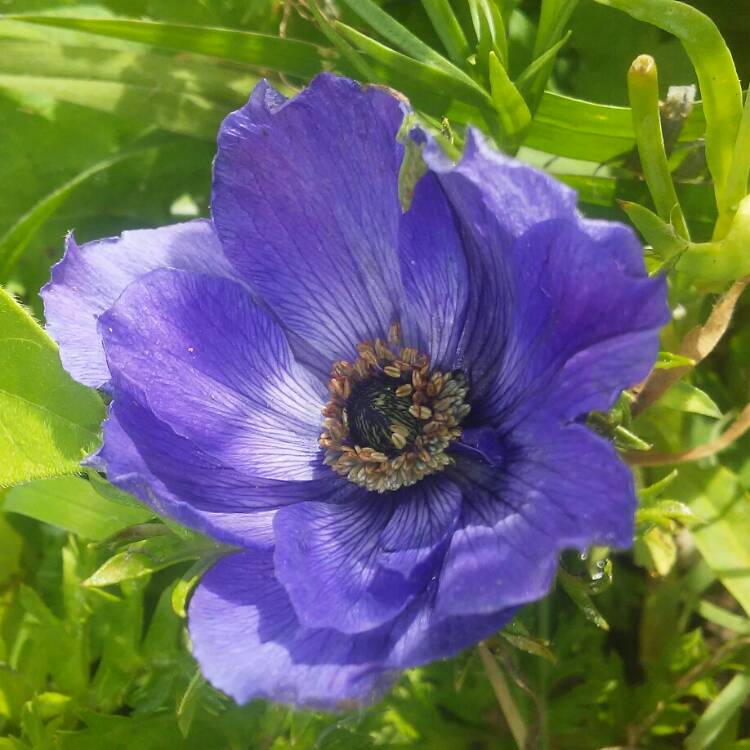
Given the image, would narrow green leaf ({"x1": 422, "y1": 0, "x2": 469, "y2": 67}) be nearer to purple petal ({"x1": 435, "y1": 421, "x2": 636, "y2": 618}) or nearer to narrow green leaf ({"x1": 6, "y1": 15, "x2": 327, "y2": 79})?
narrow green leaf ({"x1": 6, "y1": 15, "x2": 327, "y2": 79})

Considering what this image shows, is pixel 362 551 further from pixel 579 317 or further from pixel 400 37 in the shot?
pixel 400 37

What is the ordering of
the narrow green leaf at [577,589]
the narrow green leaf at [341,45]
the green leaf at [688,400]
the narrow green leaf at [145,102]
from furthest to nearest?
1. the narrow green leaf at [145,102]
2. the narrow green leaf at [341,45]
3. the green leaf at [688,400]
4. the narrow green leaf at [577,589]

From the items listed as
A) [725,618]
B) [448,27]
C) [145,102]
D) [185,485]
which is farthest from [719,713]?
[145,102]

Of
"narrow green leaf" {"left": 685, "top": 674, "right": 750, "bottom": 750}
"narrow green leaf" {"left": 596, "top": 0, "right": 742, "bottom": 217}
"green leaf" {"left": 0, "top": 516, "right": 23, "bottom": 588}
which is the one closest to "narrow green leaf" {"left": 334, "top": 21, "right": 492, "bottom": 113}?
"narrow green leaf" {"left": 596, "top": 0, "right": 742, "bottom": 217}

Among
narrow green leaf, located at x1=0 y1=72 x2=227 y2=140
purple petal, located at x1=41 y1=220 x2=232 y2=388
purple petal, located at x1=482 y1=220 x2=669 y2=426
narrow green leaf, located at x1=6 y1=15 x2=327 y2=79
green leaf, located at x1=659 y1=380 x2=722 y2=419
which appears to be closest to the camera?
purple petal, located at x1=482 y1=220 x2=669 y2=426

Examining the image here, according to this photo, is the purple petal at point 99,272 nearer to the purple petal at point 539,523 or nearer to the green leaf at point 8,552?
the purple petal at point 539,523

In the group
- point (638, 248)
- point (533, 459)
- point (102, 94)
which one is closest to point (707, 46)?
point (638, 248)

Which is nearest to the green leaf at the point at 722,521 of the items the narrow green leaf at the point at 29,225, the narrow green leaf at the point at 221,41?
the narrow green leaf at the point at 221,41
